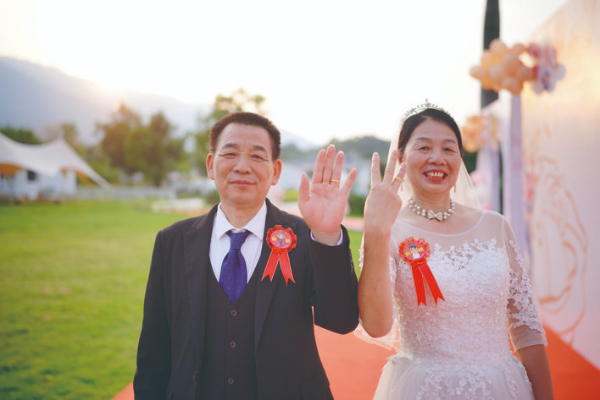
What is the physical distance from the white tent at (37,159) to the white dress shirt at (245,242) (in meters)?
28.0

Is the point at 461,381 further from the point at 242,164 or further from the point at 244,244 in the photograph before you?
the point at 242,164

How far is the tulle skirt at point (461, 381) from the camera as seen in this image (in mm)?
1732

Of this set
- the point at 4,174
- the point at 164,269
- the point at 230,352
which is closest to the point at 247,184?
the point at 164,269

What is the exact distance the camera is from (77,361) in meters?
4.09

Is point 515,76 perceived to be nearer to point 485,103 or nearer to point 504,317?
point 485,103

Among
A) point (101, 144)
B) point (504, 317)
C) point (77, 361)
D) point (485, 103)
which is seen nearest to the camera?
point (504, 317)

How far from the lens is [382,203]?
147cm

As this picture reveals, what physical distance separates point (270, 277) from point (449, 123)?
1249 millimetres

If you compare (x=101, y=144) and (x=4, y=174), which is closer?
(x=4, y=174)

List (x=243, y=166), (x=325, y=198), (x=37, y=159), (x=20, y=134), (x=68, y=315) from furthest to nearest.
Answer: (x=20, y=134) < (x=37, y=159) < (x=68, y=315) < (x=243, y=166) < (x=325, y=198)

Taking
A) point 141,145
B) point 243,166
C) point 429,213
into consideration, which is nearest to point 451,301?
point 429,213

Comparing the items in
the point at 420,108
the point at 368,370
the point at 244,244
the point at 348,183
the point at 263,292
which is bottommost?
the point at 368,370

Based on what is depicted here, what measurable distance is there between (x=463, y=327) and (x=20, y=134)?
49.3 meters

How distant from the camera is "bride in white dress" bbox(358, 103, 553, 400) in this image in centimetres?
178
